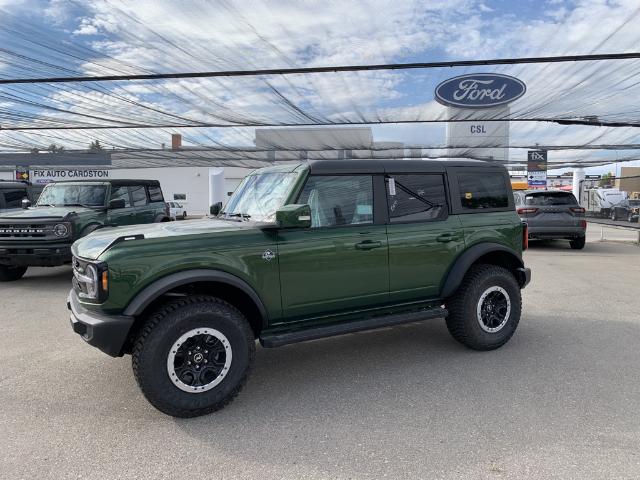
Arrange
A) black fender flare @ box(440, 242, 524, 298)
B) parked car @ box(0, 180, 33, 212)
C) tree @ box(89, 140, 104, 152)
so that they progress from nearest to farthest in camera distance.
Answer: black fender flare @ box(440, 242, 524, 298) → parked car @ box(0, 180, 33, 212) → tree @ box(89, 140, 104, 152)

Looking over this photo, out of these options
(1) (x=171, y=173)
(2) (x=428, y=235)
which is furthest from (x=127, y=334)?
(1) (x=171, y=173)

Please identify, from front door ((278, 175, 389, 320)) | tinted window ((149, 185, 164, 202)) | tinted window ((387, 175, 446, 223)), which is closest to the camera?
front door ((278, 175, 389, 320))

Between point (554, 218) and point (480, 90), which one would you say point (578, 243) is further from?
point (480, 90)

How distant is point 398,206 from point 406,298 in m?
0.87

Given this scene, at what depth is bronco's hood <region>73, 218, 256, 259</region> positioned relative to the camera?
3.54 metres

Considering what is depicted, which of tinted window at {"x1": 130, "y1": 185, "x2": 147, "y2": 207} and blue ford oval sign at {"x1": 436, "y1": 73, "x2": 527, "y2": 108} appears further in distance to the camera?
tinted window at {"x1": 130, "y1": 185, "x2": 147, "y2": 207}

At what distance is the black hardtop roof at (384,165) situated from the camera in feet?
14.1

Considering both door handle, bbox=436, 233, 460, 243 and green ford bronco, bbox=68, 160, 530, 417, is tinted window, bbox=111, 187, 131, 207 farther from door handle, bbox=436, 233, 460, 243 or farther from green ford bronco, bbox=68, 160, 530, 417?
door handle, bbox=436, 233, 460, 243

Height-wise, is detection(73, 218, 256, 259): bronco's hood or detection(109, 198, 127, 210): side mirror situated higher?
detection(109, 198, 127, 210): side mirror

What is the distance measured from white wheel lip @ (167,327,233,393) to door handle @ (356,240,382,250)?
1.39m

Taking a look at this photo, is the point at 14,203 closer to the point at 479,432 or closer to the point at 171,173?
the point at 479,432

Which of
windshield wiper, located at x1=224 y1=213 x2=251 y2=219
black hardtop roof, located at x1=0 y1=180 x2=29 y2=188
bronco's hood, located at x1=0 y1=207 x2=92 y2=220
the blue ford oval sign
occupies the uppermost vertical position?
the blue ford oval sign

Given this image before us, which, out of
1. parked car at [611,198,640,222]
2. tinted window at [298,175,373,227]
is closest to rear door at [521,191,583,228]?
tinted window at [298,175,373,227]

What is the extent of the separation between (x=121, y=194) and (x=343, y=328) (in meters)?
7.39
